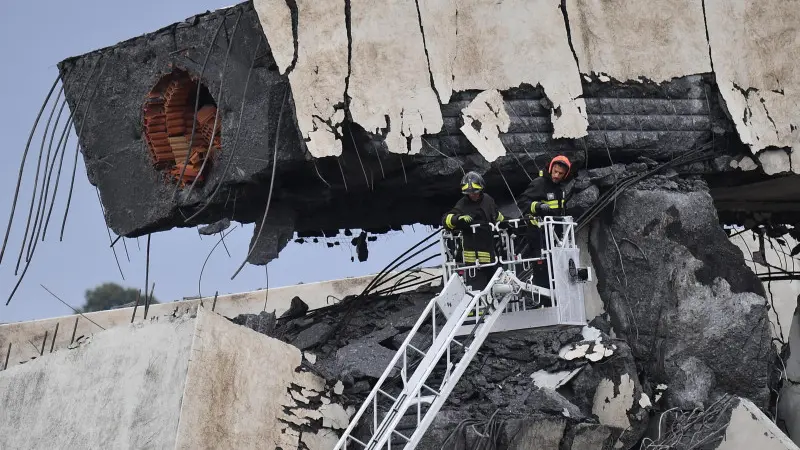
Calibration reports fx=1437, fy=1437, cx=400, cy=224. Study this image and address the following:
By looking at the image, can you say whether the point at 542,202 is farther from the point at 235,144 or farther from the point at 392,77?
the point at 235,144

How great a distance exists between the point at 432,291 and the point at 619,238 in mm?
2594

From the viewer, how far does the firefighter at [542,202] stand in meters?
15.2

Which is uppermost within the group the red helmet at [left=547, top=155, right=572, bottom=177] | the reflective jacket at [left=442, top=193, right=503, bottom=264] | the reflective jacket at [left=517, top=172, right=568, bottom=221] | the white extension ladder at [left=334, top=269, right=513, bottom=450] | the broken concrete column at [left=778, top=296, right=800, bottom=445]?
the red helmet at [left=547, top=155, right=572, bottom=177]

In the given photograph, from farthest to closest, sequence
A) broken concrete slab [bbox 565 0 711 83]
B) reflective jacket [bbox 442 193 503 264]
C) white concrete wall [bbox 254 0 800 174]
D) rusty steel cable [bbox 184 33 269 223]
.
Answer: broken concrete slab [bbox 565 0 711 83] → rusty steel cable [bbox 184 33 269 223] → white concrete wall [bbox 254 0 800 174] → reflective jacket [bbox 442 193 503 264]

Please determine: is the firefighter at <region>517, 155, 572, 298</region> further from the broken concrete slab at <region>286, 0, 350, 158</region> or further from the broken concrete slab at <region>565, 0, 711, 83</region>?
the broken concrete slab at <region>286, 0, 350, 158</region>

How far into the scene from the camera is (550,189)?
1577cm

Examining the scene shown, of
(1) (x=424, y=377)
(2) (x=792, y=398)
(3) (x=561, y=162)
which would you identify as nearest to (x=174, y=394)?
(1) (x=424, y=377)

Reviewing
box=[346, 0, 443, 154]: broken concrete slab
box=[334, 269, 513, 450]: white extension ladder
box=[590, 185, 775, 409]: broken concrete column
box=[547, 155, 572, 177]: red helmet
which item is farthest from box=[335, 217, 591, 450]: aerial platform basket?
box=[346, 0, 443, 154]: broken concrete slab

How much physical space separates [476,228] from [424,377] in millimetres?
2275

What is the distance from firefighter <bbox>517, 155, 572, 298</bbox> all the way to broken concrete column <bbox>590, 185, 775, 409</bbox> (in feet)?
3.10

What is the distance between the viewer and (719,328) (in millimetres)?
15703

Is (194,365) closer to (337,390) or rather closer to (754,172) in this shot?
(337,390)

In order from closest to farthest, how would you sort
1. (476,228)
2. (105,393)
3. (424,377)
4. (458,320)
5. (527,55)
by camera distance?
(424,377) → (105,393) → (458,320) → (476,228) → (527,55)

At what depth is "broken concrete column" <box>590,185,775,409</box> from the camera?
1564 cm
